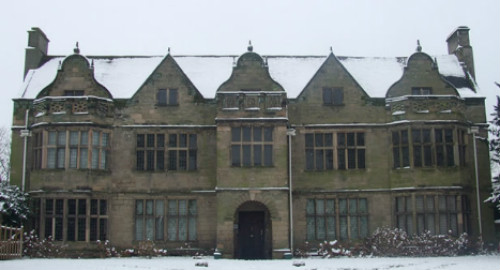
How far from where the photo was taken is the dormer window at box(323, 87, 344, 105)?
3184cm

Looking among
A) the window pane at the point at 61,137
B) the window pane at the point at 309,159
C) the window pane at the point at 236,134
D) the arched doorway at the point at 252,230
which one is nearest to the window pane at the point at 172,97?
the window pane at the point at 236,134

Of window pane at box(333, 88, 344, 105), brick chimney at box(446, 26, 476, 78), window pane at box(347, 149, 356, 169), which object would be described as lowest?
window pane at box(347, 149, 356, 169)

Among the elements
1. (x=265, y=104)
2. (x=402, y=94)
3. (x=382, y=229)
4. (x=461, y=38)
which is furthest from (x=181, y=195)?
(x=461, y=38)

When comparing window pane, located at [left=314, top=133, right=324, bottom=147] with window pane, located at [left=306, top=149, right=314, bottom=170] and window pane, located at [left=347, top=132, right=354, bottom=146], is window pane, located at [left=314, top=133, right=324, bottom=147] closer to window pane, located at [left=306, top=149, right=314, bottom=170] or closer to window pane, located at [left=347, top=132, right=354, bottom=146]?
window pane, located at [left=306, top=149, right=314, bottom=170]

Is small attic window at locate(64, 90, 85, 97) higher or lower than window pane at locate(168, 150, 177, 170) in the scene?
higher

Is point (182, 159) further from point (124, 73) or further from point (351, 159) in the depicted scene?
point (351, 159)

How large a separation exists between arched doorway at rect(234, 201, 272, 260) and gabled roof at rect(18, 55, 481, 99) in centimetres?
642

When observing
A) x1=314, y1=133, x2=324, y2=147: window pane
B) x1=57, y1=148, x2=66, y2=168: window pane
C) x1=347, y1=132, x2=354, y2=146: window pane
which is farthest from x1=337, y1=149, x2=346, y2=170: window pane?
x1=57, y1=148, x2=66, y2=168: window pane

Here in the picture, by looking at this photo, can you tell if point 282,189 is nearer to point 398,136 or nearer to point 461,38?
point 398,136

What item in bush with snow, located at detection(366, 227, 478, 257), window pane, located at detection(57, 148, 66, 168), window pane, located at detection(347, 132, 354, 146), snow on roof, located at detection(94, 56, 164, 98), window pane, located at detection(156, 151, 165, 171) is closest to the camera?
bush with snow, located at detection(366, 227, 478, 257)

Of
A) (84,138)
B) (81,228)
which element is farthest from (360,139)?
(81,228)

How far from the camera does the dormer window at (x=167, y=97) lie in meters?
31.5

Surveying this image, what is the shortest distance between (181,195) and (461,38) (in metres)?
18.9

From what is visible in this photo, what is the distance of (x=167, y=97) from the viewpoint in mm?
31562
